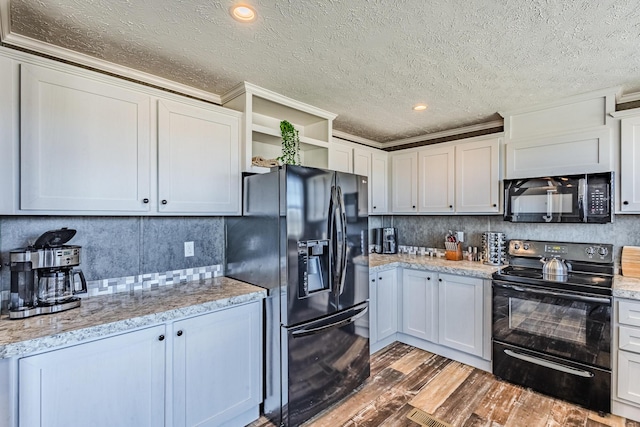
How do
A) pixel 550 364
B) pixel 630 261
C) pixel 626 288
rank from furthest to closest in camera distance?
pixel 630 261
pixel 550 364
pixel 626 288

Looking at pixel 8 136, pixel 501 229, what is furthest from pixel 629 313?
pixel 8 136

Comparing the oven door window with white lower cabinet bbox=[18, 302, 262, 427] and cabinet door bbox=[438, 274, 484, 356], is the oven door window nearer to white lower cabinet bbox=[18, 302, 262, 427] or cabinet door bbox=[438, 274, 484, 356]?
cabinet door bbox=[438, 274, 484, 356]

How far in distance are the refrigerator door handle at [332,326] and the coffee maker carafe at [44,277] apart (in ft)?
4.20

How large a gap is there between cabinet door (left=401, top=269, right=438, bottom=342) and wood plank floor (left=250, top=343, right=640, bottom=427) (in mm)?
361

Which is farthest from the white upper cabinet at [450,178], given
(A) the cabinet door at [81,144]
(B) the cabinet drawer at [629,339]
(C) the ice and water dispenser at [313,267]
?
(A) the cabinet door at [81,144]

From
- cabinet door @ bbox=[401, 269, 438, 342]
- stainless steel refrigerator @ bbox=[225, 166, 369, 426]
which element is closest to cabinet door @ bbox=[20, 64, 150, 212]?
stainless steel refrigerator @ bbox=[225, 166, 369, 426]

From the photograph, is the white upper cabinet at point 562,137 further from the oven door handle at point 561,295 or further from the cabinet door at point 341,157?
the cabinet door at point 341,157

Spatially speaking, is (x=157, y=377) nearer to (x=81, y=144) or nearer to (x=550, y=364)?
(x=81, y=144)

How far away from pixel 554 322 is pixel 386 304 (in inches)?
54.3

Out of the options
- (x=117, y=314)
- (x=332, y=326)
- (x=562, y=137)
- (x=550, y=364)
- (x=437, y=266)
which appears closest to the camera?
(x=117, y=314)

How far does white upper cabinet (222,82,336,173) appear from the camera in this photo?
234 centimetres

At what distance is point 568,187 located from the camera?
102 inches

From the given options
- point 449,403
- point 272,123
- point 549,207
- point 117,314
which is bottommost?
point 449,403

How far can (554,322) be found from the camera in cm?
235
